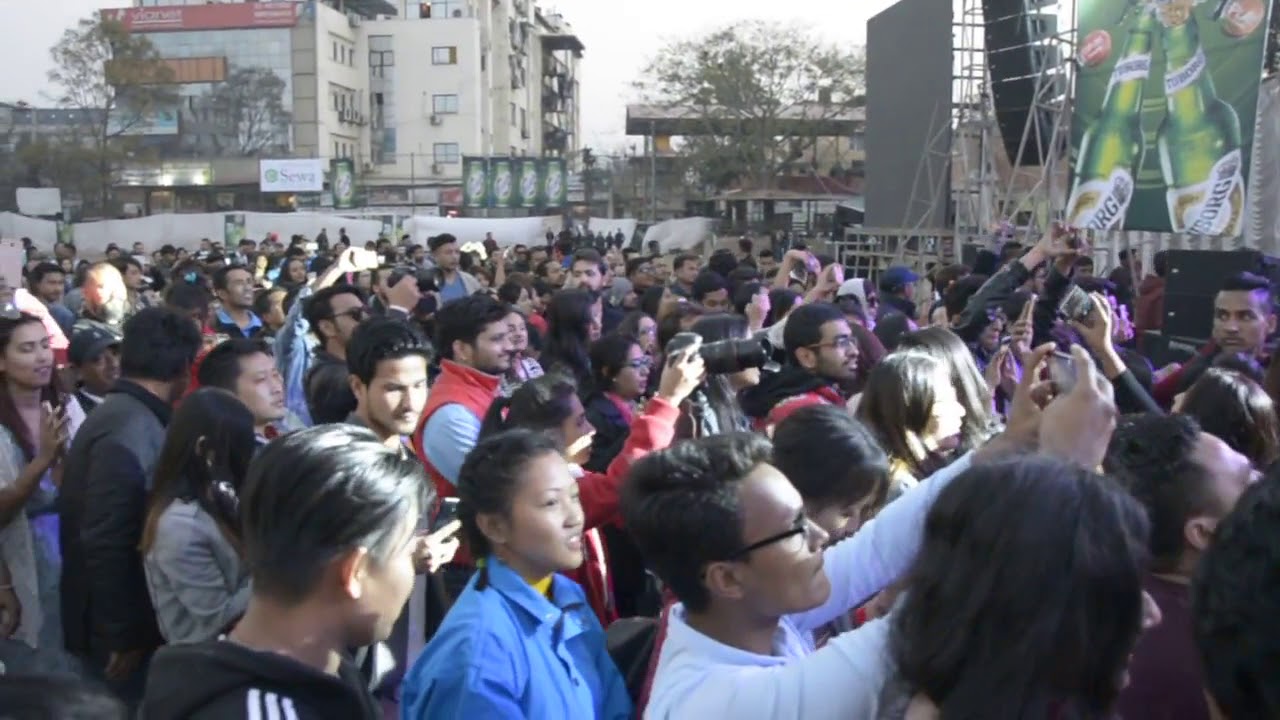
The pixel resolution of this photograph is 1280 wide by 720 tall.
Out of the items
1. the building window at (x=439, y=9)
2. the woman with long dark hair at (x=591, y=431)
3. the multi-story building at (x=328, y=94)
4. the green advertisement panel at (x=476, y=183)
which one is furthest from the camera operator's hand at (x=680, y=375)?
the building window at (x=439, y=9)

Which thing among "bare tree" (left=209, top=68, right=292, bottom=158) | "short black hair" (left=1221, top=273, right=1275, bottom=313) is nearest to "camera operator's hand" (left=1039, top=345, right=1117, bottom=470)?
"short black hair" (left=1221, top=273, right=1275, bottom=313)

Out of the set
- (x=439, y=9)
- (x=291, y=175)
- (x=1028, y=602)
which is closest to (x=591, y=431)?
(x=1028, y=602)

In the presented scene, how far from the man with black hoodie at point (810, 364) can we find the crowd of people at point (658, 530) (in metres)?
0.02

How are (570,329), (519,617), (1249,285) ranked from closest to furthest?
→ 1. (519,617)
2. (1249,285)
3. (570,329)

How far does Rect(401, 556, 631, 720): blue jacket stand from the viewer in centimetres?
227

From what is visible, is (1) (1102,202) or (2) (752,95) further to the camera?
(2) (752,95)

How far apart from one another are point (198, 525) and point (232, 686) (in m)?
1.31

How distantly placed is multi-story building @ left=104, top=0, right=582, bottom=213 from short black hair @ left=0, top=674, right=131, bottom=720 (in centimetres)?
4601

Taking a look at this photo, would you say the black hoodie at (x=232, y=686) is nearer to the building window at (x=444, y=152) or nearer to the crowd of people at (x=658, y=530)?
the crowd of people at (x=658, y=530)

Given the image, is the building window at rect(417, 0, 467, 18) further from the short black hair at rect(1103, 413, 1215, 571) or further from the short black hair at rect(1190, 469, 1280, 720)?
the short black hair at rect(1190, 469, 1280, 720)

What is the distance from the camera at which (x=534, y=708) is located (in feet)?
7.61

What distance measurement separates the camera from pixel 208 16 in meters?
55.7

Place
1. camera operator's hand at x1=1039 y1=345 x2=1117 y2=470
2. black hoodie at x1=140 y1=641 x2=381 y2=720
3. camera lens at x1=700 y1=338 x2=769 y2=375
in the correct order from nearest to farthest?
1. black hoodie at x1=140 y1=641 x2=381 y2=720
2. camera operator's hand at x1=1039 y1=345 x2=1117 y2=470
3. camera lens at x1=700 y1=338 x2=769 y2=375

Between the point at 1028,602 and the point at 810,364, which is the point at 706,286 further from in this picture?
the point at 1028,602
